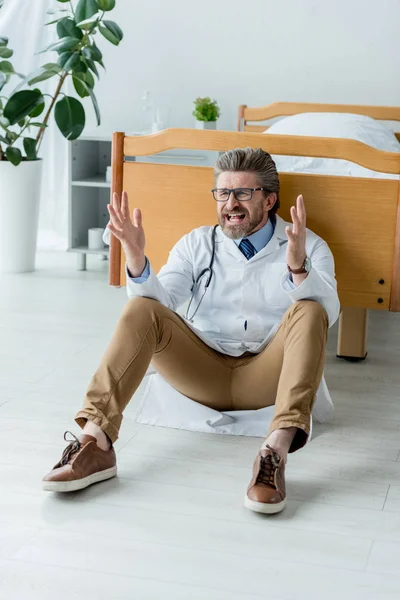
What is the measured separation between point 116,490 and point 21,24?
317cm

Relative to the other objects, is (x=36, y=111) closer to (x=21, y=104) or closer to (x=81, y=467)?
(x=21, y=104)

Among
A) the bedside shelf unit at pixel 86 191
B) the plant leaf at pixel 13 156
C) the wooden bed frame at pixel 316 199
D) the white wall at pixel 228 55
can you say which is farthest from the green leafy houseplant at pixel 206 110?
the wooden bed frame at pixel 316 199

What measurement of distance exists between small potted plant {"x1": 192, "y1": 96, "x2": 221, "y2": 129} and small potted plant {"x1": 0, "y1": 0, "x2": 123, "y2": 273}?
1.57ft

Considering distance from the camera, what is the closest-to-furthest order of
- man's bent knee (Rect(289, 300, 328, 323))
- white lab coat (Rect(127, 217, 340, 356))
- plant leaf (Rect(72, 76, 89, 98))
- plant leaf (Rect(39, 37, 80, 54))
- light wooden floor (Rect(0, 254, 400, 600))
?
light wooden floor (Rect(0, 254, 400, 600)) → man's bent knee (Rect(289, 300, 328, 323)) → white lab coat (Rect(127, 217, 340, 356)) → plant leaf (Rect(39, 37, 80, 54)) → plant leaf (Rect(72, 76, 89, 98))

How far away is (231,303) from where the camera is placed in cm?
242

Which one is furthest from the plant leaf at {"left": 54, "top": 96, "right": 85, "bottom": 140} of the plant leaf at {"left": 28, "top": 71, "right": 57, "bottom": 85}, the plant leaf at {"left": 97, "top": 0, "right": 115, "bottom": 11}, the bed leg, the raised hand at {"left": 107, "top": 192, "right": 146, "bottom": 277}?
the raised hand at {"left": 107, "top": 192, "right": 146, "bottom": 277}

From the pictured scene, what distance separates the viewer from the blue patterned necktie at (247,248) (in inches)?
95.7

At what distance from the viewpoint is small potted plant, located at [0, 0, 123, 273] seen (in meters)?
3.88

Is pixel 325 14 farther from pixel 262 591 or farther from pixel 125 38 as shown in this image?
pixel 262 591

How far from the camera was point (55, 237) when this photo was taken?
4.86 m

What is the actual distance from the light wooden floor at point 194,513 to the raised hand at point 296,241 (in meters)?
0.49

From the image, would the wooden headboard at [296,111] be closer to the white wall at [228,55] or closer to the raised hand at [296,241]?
the white wall at [228,55]

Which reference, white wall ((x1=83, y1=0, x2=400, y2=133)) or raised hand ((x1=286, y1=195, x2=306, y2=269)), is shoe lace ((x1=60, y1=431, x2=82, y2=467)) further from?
white wall ((x1=83, y1=0, x2=400, y2=133))


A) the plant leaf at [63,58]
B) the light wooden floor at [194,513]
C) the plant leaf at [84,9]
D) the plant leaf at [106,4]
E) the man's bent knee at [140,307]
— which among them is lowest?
the light wooden floor at [194,513]
